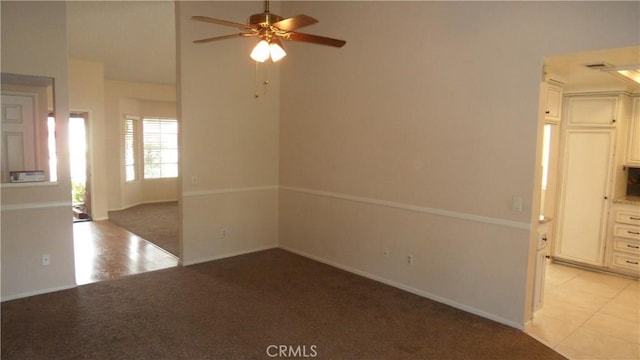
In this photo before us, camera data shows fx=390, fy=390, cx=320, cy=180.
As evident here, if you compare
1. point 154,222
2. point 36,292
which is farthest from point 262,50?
point 154,222

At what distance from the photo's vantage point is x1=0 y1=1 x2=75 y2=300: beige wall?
12.4 feet

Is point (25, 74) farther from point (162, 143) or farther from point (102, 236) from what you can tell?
point (162, 143)

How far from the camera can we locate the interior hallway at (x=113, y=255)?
4752mm

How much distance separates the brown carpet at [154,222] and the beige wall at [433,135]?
2368 millimetres

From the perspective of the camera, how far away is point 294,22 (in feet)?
8.55

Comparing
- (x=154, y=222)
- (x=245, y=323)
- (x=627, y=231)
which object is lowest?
(x=245, y=323)

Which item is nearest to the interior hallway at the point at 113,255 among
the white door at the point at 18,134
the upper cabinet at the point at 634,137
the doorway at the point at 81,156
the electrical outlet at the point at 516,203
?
the doorway at the point at 81,156

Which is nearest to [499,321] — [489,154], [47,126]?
[489,154]

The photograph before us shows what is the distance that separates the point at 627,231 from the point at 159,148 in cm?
963

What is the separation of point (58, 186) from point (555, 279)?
5789mm

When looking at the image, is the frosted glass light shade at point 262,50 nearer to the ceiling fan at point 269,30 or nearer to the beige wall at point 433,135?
the ceiling fan at point 269,30

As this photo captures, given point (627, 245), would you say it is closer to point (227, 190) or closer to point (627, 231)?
Answer: point (627, 231)

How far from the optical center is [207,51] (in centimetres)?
502

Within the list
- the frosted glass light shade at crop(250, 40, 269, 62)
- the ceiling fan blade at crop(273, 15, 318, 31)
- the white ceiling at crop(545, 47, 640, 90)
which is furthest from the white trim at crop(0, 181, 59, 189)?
the white ceiling at crop(545, 47, 640, 90)
